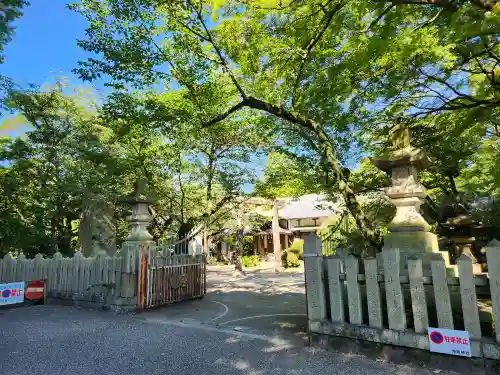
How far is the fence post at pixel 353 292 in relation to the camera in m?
4.51

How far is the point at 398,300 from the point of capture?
417 cm

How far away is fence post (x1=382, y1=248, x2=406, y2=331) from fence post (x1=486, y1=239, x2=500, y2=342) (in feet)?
3.14

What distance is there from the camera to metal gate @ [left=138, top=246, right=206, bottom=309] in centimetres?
775

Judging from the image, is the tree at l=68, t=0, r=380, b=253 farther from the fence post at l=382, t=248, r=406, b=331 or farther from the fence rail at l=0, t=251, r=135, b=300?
the fence rail at l=0, t=251, r=135, b=300

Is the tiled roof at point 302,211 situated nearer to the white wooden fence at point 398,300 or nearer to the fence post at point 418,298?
the white wooden fence at point 398,300

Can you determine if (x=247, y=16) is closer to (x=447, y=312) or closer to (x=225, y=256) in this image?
(x=447, y=312)

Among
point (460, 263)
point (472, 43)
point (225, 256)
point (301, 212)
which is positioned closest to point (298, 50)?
point (472, 43)

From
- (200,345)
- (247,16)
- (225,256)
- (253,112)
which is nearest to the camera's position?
(200,345)

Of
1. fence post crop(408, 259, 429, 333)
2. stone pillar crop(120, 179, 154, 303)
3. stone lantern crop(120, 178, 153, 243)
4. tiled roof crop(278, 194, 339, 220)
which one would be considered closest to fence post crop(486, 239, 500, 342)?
fence post crop(408, 259, 429, 333)

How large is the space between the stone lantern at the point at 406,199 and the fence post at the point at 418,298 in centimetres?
105

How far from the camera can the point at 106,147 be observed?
1266 centimetres

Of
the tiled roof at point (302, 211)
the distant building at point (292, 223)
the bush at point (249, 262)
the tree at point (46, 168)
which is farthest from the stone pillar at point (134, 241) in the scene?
the tiled roof at point (302, 211)

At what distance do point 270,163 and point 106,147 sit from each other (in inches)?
267

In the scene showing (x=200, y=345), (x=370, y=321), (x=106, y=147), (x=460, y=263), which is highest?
(x=106, y=147)
